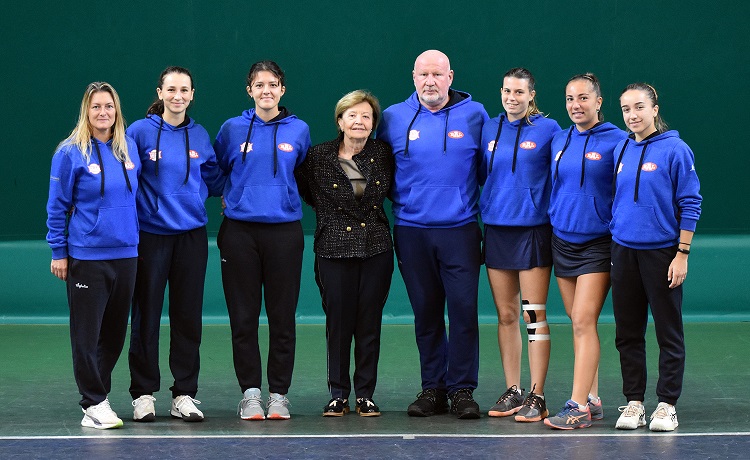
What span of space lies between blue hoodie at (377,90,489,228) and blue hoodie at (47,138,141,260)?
4.28 feet

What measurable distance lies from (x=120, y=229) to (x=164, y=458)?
1085mm

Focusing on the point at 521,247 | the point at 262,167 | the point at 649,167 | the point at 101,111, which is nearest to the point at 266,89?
the point at 262,167

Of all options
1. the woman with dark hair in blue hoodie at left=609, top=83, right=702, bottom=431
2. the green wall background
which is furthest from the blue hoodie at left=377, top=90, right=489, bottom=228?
the green wall background

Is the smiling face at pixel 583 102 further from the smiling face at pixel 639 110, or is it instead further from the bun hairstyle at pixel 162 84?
the bun hairstyle at pixel 162 84

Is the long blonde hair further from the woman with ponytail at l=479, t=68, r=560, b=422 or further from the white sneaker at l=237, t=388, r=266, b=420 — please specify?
the woman with ponytail at l=479, t=68, r=560, b=422

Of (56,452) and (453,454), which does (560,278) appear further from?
(56,452)

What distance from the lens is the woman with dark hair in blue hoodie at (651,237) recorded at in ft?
16.5

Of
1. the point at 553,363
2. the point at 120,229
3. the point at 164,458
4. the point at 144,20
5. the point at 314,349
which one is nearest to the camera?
the point at 164,458

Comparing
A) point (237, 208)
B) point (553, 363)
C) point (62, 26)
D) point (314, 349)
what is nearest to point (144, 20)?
point (62, 26)

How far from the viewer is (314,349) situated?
738cm

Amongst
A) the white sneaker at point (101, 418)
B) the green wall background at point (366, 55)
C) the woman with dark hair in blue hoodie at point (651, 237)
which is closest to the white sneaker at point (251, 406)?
the white sneaker at point (101, 418)

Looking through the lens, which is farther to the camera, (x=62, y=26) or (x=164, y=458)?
(x=62, y=26)

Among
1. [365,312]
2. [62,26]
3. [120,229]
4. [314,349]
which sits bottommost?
[314,349]

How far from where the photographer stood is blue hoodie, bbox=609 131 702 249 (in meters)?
5.01
